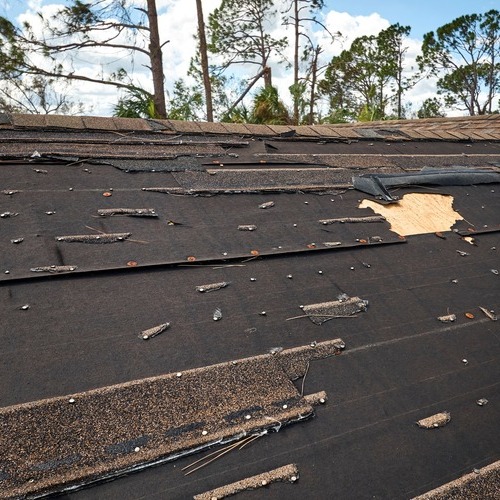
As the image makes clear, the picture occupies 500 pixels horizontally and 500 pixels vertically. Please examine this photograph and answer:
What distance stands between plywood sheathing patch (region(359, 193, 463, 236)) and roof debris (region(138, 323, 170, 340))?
1.43 meters

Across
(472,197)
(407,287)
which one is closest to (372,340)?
(407,287)

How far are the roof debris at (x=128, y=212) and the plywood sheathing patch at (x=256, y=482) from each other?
1.28 metres

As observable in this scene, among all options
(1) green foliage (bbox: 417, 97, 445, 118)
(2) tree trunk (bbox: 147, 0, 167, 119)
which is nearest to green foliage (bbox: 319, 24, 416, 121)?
(1) green foliage (bbox: 417, 97, 445, 118)

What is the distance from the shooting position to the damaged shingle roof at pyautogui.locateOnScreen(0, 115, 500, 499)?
1018 millimetres

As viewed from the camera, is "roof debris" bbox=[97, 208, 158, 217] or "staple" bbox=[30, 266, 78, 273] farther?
"roof debris" bbox=[97, 208, 158, 217]

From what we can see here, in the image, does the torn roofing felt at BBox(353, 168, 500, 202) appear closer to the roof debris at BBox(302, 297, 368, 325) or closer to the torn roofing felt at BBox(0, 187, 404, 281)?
the torn roofing felt at BBox(0, 187, 404, 281)

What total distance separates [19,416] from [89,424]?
165mm

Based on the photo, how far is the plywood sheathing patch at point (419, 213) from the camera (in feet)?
7.80

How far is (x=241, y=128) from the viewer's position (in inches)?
138

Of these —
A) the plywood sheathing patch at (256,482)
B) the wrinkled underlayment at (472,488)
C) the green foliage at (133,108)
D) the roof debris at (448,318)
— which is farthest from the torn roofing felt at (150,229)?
the green foliage at (133,108)

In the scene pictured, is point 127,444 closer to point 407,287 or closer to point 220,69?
point 407,287

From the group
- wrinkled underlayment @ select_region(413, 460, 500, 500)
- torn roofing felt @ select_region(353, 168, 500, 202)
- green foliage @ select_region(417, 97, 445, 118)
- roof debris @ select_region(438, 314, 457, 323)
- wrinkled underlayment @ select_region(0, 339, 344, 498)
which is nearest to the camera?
wrinkled underlayment @ select_region(0, 339, 344, 498)

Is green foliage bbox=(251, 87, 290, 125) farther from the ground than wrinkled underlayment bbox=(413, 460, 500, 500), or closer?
farther from the ground

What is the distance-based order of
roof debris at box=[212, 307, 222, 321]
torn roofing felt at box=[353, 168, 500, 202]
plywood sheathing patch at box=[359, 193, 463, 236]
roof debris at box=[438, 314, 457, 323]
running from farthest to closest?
torn roofing felt at box=[353, 168, 500, 202] → plywood sheathing patch at box=[359, 193, 463, 236] → roof debris at box=[438, 314, 457, 323] → roof debris at box=[212, 307, 222, 321]
